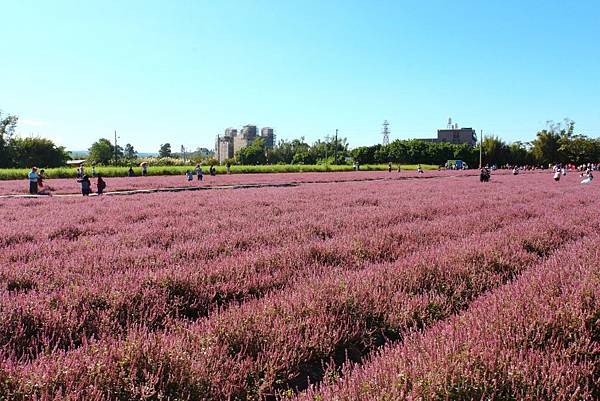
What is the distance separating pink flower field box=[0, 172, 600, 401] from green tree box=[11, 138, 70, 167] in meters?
83.7

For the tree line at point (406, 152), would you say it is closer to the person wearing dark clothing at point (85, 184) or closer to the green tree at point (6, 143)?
the green tree at point (6, 143)

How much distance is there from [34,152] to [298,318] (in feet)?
296

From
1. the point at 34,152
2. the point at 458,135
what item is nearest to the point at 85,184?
the point at 34,152

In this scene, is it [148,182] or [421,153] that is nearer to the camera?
[148,182]

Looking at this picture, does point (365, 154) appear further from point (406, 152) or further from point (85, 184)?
point (85, 184)

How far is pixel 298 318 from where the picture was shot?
3393 millimetres

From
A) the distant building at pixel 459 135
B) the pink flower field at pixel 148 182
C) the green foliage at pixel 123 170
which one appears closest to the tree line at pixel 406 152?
the green foliage at pixel 123 170

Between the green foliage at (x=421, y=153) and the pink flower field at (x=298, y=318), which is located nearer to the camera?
the pink flower field at (x=298, y=318)

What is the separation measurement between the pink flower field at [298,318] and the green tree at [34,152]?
83.7m

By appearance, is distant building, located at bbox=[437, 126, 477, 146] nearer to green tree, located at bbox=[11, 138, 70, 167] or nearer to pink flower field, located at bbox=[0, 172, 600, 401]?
green tree, located at bbox=[11, 138, 70, 167]

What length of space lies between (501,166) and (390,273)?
110 meters

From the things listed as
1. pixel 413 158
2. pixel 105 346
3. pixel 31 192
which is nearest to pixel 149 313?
pixel 105 346

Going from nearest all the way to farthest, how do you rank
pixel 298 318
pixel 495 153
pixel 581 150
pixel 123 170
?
pixel 298 318 < pixel 123 170 < pixel 581 150 < pixel 495 153

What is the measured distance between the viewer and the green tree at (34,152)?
77.0m
